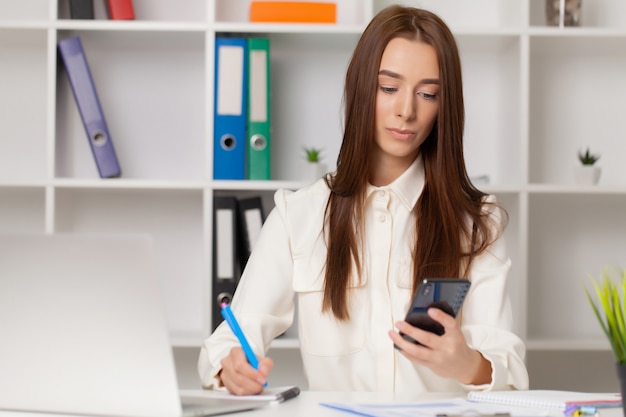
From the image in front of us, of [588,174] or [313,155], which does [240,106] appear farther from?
[588,174]

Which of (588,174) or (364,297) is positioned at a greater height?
(588,174)

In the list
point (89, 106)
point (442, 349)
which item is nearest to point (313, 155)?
point (89, 106)

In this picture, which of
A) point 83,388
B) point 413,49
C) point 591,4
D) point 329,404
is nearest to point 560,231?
point 591,4

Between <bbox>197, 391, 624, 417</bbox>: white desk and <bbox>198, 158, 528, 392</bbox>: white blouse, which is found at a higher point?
<bbox>198, 158, 528, 392</bbox>: white blouse

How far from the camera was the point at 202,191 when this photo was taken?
2.55 m

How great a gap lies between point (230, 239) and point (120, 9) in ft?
2.44

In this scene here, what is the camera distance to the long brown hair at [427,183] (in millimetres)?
1622

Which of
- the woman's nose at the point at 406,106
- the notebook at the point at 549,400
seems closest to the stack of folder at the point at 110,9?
the woman's nose at the point at 406,106

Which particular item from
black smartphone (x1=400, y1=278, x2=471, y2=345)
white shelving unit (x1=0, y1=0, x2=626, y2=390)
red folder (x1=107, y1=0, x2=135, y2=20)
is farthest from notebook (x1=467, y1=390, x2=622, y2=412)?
red folder (x1=107, y1=0, x2=135, y2=20)

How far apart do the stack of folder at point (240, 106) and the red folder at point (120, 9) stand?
0.29 meters

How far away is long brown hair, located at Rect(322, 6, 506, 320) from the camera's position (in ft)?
5.32

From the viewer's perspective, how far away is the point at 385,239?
5.46 ft

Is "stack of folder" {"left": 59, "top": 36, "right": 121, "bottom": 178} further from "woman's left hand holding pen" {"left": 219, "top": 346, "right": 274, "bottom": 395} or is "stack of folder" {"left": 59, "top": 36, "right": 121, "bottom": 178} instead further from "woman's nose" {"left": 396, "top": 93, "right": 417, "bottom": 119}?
"woman's left hand holding pen" {"left": 219, "top": 346, "right": 274, "bottom": 395}

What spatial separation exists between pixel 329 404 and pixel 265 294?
0.50m
